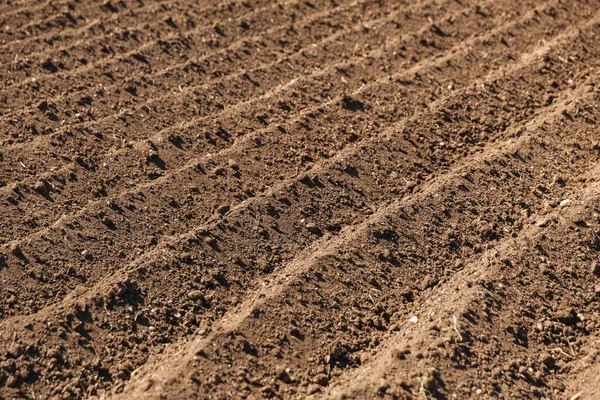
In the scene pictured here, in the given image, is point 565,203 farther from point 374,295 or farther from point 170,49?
point 170,49

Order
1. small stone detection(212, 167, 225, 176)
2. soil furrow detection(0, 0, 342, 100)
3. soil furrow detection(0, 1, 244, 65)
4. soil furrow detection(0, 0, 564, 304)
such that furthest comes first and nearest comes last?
soil furrow detection(0, 1, 244, 65) → soil furrow detection(0, 0, 342, 100) → small stone detection(212, 167, 225, 176) → soil furrow detection(0, 0, 564, 304)

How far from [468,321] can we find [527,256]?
627mm

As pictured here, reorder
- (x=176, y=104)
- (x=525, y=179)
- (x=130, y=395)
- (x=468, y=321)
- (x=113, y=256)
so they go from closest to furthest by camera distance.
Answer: (x=130, y=395), (x=468, y=321), (x=113, y=256), (x=525, y=179), (x=176, y=104)

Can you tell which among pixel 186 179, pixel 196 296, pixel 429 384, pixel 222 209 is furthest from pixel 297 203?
pixel 429 384

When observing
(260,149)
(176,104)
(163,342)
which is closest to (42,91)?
(176,104)

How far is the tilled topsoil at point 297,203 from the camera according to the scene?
3289mm

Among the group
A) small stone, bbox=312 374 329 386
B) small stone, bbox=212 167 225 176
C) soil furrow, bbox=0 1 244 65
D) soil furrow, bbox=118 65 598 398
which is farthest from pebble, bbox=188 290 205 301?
soil furrow, bbox=0 1 244 65

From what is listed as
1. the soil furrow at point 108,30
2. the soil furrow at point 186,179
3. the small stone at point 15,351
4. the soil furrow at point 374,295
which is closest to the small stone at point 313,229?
the soil furrow at point 374,295

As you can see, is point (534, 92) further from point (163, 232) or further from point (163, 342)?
point (163, 342)

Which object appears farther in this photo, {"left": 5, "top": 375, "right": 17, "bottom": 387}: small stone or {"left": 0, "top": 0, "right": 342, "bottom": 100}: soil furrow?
{"left": 0, "top": 0, "right": 342, "bottom": 100}: soil furrow

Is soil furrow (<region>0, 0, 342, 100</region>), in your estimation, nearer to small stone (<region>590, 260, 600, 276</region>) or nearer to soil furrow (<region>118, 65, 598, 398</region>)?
soil furrow (<region>118, 65, 598, 398</region>)

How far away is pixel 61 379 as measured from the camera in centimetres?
322

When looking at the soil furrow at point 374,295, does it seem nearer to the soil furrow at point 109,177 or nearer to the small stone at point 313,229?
the small stone at point 313,229

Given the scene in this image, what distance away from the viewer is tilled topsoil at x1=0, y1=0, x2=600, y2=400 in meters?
3.29
